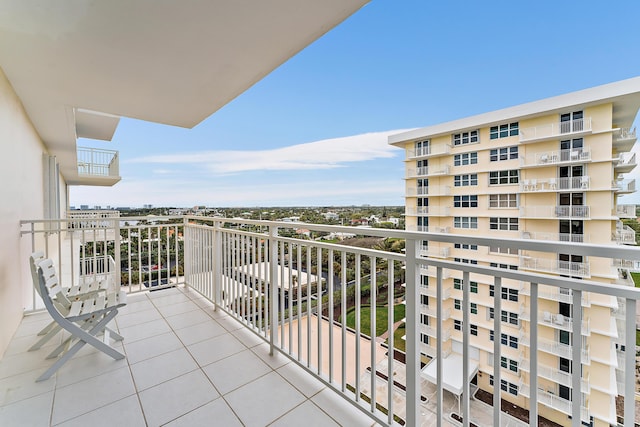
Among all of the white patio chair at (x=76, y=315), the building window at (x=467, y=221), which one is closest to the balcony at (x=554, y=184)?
the building window at (x=467, y=221)

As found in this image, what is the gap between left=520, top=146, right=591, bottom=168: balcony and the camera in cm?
522

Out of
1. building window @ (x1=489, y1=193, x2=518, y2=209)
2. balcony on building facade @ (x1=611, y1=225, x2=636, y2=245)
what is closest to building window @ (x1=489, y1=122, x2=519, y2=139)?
building window @ (x1=489, y1=193, x2=518, y2=209)

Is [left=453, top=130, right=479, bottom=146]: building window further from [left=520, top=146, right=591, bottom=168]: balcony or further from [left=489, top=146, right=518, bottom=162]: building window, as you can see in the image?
[left=520, top=146, right=591, bottom=168]: balcony

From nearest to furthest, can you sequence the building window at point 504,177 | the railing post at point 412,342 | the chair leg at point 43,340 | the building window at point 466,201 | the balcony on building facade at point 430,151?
the railing post at point 412,342 < the chair leg at point 43,340 < the building window at point 504,177 < the building window at point 466,201 < the balcony on building facade at point 430,151

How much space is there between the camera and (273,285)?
2.15 metres

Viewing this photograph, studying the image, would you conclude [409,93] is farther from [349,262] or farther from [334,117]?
[349,262]

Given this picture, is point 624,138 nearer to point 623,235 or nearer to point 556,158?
point 556,158

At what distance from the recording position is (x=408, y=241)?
127 cm

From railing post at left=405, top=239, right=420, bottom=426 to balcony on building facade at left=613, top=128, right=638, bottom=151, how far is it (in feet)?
21.9

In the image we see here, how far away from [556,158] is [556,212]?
3.79 ft

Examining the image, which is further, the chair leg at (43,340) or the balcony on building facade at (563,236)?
the balcony on building facade at (563,236)

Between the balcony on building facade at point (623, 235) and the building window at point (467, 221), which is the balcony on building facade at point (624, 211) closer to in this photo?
the balcony on building facade at point (623, 235)

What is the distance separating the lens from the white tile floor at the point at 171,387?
1.56 meters

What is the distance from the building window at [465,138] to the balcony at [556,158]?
1.19m
